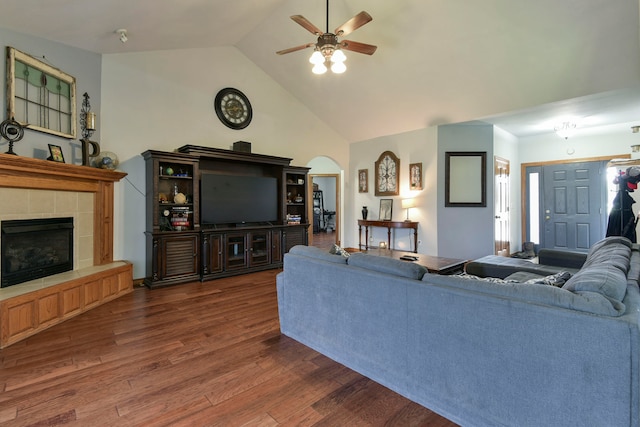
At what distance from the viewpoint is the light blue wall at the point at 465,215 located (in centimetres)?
558

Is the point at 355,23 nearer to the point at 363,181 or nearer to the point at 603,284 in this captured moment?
the point at 603,284

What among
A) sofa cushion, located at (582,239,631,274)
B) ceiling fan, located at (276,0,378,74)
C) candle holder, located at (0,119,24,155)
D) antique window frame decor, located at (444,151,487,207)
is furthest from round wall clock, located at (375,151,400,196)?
candle holder, located at (0,119,24,155)

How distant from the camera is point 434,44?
421cm

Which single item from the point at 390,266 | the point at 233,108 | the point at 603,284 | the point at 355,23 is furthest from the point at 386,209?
the point at 603,284

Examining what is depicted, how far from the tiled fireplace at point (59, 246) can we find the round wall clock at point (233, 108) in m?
1.95

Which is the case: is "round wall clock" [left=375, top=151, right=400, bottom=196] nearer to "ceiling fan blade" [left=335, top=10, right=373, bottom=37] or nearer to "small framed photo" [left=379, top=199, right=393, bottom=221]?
"small framed photo" [left=379, top=199, right=393, bottom=221]

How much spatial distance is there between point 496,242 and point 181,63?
6.16 m

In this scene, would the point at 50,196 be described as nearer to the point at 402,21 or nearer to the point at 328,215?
the point at 402,21

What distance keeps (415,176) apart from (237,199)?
3374 millimetres

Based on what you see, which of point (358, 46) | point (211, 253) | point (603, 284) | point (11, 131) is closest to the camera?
point (603, 284)

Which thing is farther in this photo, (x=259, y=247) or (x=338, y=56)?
(x=259, y=247)

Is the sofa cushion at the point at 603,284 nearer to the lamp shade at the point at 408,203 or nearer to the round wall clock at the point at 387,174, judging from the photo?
the lamp shade at the point at 408,203

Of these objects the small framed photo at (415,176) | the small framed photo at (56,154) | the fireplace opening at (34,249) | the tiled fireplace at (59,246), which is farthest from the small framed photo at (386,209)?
the small framed photo at (56,154)

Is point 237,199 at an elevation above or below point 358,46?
below
